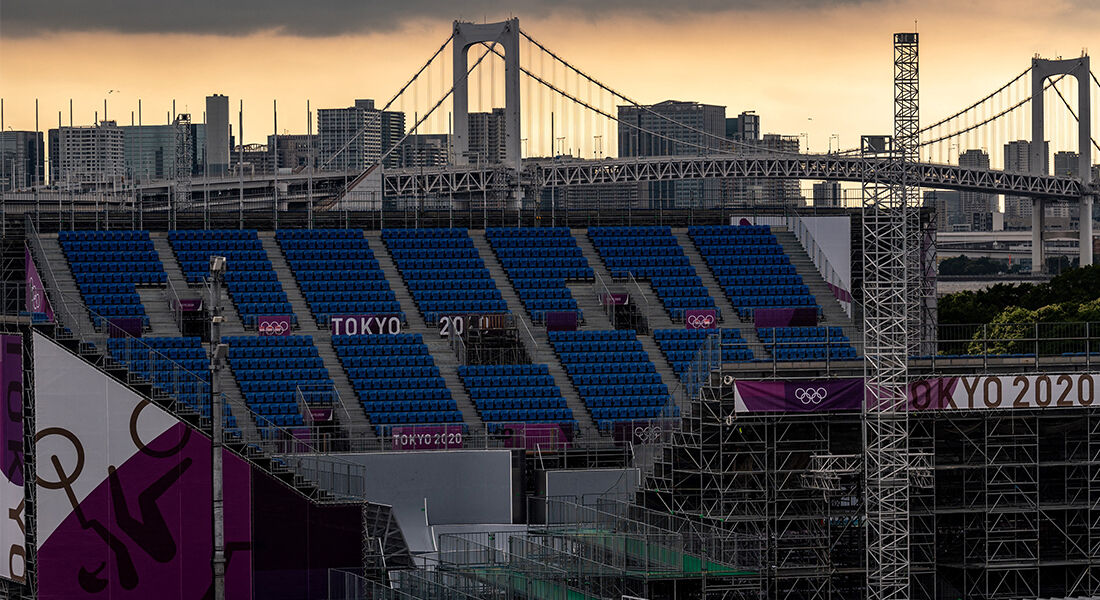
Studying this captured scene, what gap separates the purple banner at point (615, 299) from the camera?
52.1 meters

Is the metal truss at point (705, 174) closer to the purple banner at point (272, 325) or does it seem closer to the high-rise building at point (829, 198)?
the high-rise building at point (829, 198)

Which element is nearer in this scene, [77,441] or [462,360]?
[77,441]

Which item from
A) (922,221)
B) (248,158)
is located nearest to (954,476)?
(922,221)

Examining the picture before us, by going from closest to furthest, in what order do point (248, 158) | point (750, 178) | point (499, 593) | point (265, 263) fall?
point (499, 593)
point (265, 263)
point (750, 178)
point (248, 158)

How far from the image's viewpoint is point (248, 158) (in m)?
157

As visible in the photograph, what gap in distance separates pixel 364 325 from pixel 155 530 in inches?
505

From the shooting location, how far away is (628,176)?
374 ft

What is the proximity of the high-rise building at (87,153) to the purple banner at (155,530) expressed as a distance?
50181 millimetres

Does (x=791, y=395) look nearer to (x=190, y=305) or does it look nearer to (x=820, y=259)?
(x=190, y=305)

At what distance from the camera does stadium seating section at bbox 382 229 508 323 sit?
5084 cm

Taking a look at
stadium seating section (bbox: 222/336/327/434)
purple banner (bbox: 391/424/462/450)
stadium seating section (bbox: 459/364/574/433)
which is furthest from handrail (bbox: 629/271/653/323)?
purple banner (bbox: 391/424/462/450)

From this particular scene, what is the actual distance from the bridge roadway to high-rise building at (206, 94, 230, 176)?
4.53 metres

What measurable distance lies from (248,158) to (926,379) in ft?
411

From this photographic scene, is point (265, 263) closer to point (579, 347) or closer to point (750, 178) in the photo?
point (579, 347)
